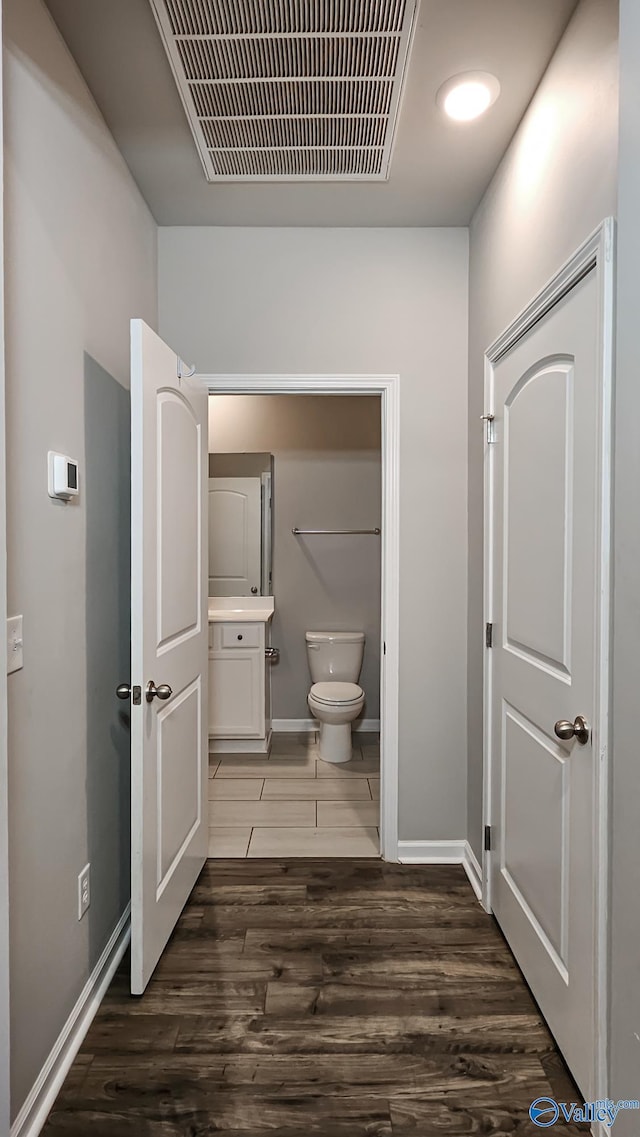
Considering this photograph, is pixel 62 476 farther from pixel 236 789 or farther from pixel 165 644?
pixel 236 789

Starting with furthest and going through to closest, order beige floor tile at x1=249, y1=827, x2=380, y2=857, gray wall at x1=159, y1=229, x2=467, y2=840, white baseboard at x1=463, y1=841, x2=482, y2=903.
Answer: beige floor tile at x1=249, y1=827, x2=380, y2=857 → gray wall at x1=159, y1=229, x2=467, y2=840 → white baseboard at x1=463, y1=841, x2=482, y2=903

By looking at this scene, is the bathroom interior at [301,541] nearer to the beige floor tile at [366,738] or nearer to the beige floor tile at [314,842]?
the beige floor tile at [366,738]

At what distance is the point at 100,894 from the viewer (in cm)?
176

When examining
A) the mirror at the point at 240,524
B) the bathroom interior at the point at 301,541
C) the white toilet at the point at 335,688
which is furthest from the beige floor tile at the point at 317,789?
the mirror at the point at 240,524

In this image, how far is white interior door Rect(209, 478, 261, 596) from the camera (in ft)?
13.5

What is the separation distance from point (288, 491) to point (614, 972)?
3439mm

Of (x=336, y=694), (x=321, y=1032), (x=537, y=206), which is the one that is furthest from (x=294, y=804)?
(x=537, y=206)

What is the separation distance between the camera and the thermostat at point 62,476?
143 cm

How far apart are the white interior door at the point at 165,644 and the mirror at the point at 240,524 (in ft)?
5.61

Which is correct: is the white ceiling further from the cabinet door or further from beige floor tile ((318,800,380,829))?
beige floor tile ((318,800,380,829))

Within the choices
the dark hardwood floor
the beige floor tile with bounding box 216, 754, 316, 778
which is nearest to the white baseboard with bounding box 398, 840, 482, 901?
the dark hardwood floor

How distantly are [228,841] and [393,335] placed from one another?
2.28m

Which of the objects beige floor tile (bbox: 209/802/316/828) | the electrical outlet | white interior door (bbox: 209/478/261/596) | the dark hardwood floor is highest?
white interior door (bbox: 209/478/261/596)

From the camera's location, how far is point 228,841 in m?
2.62
